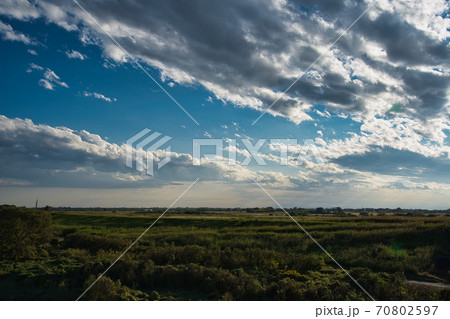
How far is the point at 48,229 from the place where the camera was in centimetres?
2375

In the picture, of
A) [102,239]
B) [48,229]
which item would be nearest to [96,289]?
[102,239]

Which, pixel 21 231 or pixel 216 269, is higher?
pixel 21 231

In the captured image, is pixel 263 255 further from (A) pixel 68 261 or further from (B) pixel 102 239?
(B) pixel 102 239

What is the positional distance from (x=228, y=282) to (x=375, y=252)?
13.0 metres

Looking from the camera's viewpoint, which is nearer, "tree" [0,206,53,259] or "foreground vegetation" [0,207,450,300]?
"foreground vegetation" [0,207,450,300]

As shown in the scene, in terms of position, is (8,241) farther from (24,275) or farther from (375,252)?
(375,252)

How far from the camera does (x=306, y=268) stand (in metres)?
15.1

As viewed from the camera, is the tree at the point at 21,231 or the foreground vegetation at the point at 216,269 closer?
the foreground vegetation at the point at 216,269

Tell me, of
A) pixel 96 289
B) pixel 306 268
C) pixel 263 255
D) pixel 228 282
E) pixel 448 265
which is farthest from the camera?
pixel 448 265

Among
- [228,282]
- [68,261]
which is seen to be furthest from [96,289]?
[68,261]

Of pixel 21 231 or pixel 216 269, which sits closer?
pixel 216 269

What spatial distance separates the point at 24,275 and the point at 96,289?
4924 mm
